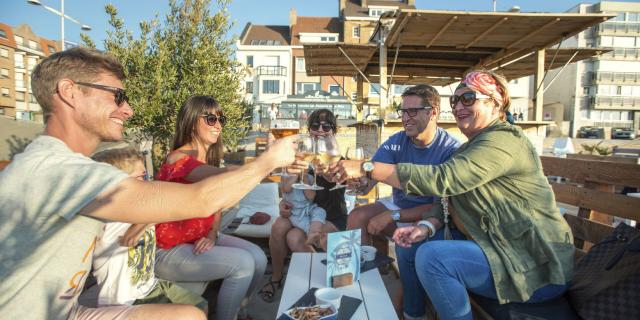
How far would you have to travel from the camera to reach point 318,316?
175 centimetres

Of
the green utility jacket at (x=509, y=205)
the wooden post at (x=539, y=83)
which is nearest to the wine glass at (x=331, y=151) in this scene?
the green utility jacket at (x=509, y=205)

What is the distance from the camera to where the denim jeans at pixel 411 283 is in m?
2.66

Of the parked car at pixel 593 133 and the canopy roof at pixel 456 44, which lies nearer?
the canopy roof at pixel 456 44

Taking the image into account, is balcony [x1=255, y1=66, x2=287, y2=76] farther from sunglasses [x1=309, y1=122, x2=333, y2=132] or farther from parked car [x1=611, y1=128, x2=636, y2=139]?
sunglasses [x1=309, y1=122, x2=333, y2=132]

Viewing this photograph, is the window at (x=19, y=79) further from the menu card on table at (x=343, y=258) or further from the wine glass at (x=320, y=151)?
the menu card on table at (x=343, y=258)

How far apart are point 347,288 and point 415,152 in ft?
5.10

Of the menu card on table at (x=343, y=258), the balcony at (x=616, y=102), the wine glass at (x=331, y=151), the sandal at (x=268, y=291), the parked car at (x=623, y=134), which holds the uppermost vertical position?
the balcony at (x=616, y=102)

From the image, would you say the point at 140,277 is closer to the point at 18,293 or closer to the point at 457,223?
the point at 18,293

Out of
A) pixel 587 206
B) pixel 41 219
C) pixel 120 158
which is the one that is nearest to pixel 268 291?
pixel 120 158

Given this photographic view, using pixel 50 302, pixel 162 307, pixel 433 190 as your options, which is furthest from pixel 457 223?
pixel 50 302

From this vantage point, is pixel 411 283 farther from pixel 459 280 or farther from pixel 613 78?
pixel 613 78

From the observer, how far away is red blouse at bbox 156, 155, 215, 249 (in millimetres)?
2602

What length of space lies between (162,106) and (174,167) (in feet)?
17.3

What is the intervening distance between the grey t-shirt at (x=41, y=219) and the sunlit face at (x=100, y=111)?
211 mm
